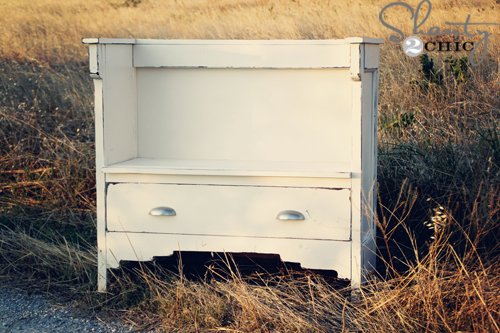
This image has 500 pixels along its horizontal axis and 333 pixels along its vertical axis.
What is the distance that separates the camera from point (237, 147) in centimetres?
263

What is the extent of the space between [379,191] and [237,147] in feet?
3.31

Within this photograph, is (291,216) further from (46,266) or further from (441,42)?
(441,42)

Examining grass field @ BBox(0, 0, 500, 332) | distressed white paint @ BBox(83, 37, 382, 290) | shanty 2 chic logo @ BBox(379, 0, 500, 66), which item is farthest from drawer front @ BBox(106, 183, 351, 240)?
shanty 2 chic logo @ BBox(379, 0, 500, 66)

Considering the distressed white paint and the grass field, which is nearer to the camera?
the grass field

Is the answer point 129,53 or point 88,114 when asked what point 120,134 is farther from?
point 88,114

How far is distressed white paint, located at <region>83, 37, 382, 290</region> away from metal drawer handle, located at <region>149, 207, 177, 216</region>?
0.02 m

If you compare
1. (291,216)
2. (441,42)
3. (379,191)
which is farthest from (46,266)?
(441,42)

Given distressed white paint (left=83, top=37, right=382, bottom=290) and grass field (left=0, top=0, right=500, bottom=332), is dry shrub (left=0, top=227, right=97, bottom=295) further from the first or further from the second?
distressed white paint (left=83, top=37, right=382, bottom=290)

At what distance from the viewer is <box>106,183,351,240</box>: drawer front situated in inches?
83.0

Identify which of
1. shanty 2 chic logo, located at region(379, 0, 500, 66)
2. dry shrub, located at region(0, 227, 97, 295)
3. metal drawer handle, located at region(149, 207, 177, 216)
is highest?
shanty 2 chic logo, located at region(379, 0, 500, 66)

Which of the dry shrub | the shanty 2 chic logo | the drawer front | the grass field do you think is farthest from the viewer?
the shanty 2 chic logo

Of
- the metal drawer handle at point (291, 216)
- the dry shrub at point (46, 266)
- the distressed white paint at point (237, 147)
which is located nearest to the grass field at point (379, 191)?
the dry shrub at point (46, 266)

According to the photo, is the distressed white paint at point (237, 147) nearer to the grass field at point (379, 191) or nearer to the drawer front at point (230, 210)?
the drawer front at point (230, 210)

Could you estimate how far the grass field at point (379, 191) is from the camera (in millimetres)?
1997
